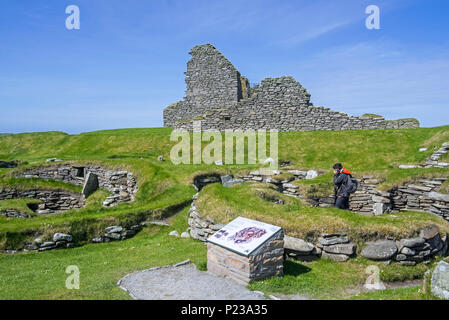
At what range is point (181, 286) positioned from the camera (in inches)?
305

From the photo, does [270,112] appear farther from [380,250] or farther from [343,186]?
[380,250]

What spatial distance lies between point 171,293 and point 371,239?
6.68m

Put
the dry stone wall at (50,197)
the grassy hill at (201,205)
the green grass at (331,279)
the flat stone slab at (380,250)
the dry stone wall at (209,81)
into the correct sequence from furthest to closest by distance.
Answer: the dry stone wall at (209,81) → the dry stone wall at (50,197) → the grassy hill at (201,205) → the flat stone slab at (380,250) → the green grass at (331,279)

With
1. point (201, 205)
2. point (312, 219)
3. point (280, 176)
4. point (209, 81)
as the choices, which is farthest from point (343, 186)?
point (209, 81)

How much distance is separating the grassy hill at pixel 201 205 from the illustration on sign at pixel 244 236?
1021mm

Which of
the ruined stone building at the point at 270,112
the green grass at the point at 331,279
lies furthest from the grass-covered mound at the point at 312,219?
the ruined stone building at the point at 270,112

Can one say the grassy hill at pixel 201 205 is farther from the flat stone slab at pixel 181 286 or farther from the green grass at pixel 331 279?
the flat stone slab at pixel 181 286

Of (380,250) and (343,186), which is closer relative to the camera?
(380,250)

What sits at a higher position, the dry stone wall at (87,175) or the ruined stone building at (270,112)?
the ruined stone building at (270,112)

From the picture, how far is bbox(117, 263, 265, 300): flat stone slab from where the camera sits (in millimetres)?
7168


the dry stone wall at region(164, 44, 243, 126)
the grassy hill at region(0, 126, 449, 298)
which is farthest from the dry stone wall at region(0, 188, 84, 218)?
the dry stone wall at region(164, 44, 243, 126)

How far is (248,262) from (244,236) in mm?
978

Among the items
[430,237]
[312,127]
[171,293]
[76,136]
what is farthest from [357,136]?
[76,136]

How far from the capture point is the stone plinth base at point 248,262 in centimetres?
784
